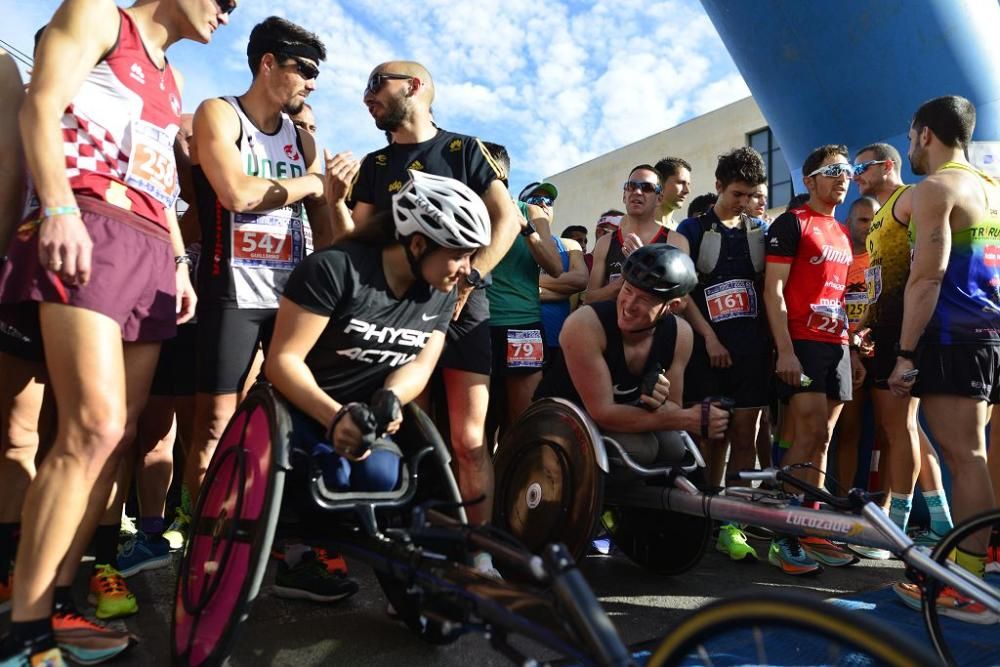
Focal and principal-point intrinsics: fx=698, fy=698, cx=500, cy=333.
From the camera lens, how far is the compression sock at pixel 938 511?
12.6 feet

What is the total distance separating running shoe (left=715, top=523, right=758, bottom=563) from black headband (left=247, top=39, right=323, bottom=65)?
122 inches

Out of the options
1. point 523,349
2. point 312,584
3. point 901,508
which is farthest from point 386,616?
point 901,508

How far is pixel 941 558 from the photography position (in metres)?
2.08

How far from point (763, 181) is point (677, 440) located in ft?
6.98

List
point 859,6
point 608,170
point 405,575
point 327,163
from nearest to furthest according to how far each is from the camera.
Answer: point 405,575
point 327,163
point 859,6
point 608,170

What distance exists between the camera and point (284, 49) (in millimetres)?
2957

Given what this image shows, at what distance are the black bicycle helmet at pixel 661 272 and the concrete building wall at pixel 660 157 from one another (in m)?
19.9

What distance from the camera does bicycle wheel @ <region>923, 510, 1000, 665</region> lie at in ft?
6.82

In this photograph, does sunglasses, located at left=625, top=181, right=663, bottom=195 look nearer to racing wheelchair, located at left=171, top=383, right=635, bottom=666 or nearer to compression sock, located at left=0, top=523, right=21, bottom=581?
racing wheelchair, located at left=171, top=383, right=635, bottom=666

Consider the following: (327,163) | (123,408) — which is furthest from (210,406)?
(327,163)

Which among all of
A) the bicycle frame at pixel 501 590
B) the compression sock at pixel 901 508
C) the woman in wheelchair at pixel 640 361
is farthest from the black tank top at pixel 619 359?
the compression sock at pixel 901 508

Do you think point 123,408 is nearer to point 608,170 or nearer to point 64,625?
point 64,625

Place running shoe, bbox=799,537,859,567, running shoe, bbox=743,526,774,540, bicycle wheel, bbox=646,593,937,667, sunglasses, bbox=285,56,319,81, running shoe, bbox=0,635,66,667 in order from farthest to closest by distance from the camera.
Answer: running shoe, bbox=743,526,774,540 < running shoe, bbox=799,537,859,567 < sunglasses, bbox=285,56,319,81 < running shoe, bbox=0,635,66,667 < bicycle wheel, bbox=646,593,937,667

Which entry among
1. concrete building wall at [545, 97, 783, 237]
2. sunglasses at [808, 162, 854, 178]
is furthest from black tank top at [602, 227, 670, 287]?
concrete building wall at [545, 97, 783, 237]
